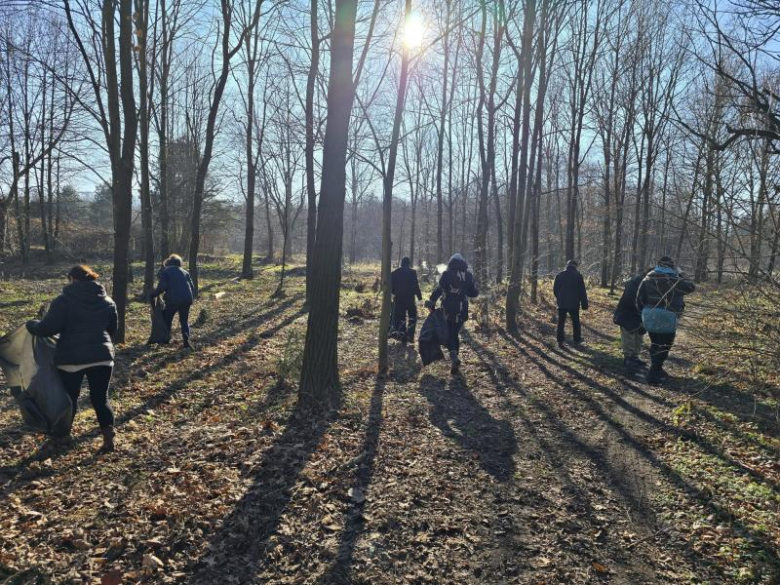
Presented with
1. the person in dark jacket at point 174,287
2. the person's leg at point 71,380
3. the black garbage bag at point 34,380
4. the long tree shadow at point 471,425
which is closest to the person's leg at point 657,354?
the long tree shadow at point 471,425

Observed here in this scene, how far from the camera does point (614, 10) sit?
1706 centimetres

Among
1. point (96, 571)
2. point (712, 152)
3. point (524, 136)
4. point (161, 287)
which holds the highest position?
point (524, 136)

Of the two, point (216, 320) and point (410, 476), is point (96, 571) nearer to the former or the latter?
point (410, 476)

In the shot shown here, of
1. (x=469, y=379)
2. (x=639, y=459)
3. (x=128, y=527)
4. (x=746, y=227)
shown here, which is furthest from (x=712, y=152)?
(x=128, y=527)

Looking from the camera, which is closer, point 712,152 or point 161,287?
point 712,152

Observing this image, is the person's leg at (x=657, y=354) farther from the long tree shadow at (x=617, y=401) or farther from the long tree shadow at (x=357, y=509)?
the long tree shadow at (x=357, y=509)

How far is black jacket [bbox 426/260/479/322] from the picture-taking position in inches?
318

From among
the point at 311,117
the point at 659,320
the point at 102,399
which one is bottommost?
the point at 102,399

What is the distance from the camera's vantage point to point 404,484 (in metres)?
4.33

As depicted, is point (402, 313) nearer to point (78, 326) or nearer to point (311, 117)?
point (78, 326)

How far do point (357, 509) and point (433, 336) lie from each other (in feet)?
14.3

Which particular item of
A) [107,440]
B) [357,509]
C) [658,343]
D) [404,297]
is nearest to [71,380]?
[107,440]

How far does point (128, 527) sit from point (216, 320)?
956 centimetres

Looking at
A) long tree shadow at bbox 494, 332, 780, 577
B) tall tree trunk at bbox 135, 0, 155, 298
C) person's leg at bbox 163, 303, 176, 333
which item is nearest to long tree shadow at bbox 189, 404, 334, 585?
long tree shadow at bbox 494, 332, 780, 577
